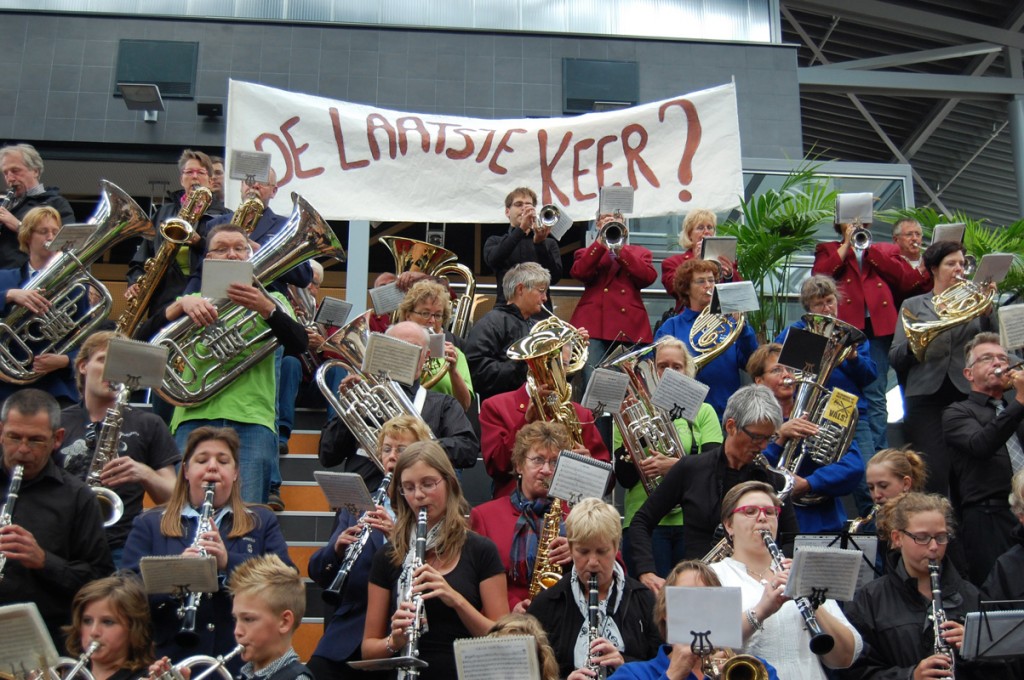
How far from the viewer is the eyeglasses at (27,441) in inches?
210

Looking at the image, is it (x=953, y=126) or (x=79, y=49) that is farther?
(x=953, y=126)

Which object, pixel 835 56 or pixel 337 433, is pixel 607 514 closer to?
pixel 337 433

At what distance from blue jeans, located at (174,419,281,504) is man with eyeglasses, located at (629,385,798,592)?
208 centimetres

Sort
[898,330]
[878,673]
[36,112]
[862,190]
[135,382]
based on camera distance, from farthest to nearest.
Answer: [36,112]
[862,190]
[898,330]
[135,382]
[878,673]

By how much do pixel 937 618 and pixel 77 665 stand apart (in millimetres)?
3484

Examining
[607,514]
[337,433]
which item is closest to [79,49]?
[337,433]

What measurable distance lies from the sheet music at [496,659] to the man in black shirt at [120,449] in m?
2.22

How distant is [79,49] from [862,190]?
27.9 ft

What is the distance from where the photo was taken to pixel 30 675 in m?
4.34

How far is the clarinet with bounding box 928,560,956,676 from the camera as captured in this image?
5027 mm

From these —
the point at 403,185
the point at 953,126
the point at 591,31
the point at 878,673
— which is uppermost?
the point at 953,126

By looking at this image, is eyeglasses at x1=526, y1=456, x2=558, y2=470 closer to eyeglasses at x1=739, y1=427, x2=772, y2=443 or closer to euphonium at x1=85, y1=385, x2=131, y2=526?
eyeglasses at x1=739, y1=427, x2=772, y2=443

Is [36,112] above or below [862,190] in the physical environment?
above

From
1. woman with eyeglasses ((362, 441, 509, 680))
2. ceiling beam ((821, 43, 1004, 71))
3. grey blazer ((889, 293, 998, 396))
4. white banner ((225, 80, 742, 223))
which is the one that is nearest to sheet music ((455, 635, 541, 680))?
woman with eyeglasses ((362, 441, 509, 680))
